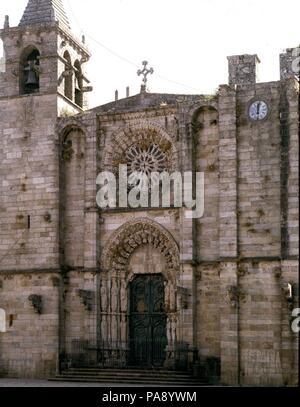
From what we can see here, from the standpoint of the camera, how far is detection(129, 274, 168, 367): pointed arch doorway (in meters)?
29.0

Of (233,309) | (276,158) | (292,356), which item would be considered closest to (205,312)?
(233,309)

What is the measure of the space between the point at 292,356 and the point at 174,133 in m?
7.87

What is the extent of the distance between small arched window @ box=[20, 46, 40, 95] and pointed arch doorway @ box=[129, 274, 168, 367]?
7.50 metres

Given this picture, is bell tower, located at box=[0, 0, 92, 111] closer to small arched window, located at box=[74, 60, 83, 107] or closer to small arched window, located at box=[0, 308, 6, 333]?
small arched window, located at box=[74, 60, 83, 107]

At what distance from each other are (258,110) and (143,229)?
5262 mm

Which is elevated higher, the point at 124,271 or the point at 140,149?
the point at 140,149

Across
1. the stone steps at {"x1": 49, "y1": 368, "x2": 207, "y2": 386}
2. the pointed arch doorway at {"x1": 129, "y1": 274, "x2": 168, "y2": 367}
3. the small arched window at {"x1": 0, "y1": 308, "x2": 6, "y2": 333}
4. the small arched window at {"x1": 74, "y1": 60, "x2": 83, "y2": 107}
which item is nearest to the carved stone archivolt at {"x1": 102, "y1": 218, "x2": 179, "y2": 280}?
the pointed arch doorway at {"x1": 129, "y1": 274, "x2": 168, "y2": 367}

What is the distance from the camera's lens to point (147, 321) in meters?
29.3

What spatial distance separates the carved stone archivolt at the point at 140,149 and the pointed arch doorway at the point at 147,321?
11.8 ft

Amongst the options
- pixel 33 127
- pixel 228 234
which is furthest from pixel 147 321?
pixel 33 127

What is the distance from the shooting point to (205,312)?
2791 centimetres

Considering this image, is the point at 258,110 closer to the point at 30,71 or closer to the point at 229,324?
the point at 229,324
